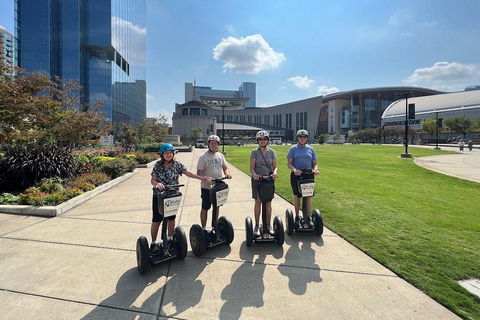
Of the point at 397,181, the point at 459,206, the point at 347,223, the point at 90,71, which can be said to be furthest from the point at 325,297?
the point at 90,71

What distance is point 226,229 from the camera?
4.13 m

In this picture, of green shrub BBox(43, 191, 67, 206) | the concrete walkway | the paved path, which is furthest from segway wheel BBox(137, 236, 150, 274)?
the paved path

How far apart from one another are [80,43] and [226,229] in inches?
3839

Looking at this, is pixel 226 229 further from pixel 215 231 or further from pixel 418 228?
pixel 418 228

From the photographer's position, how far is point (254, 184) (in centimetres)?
423

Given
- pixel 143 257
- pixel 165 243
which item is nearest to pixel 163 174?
pixel 165 243

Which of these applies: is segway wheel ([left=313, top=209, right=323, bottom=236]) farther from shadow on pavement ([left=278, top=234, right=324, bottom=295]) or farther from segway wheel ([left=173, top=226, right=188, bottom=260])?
segway wheel ([left=173, top=226, right=188, bottom=260])

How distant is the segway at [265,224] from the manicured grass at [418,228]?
141 centimetres

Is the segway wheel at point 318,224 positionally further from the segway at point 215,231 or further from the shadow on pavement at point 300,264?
the segway at point 215,231

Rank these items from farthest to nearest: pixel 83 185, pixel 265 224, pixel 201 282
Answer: pixel 83 185
pixel 265 224
pixel 201 282

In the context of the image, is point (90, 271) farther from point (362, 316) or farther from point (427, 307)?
point (427, 307)

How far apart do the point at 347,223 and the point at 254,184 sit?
99.5 inches

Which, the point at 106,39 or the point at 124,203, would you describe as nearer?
the point at 124,203

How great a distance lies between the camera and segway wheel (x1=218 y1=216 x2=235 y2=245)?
13.4 ft
